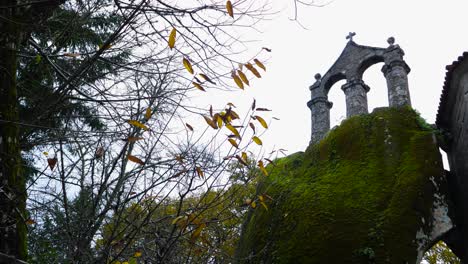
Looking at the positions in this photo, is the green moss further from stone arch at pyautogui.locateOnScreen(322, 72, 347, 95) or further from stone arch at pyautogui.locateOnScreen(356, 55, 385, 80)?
stone arch at pyautogui.locateOnScreen(322, 72, 347, 95)

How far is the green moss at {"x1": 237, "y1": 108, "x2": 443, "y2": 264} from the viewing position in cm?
626

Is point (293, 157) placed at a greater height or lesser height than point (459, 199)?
greater

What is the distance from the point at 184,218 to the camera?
3.18 meters

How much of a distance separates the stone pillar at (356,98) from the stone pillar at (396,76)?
50 centimetres

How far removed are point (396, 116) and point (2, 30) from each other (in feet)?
21.4

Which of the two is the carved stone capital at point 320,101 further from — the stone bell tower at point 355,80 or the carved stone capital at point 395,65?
the carved stone capital at point 395,65

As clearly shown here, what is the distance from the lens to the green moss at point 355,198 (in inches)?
246

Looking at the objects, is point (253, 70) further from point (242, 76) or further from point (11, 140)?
point (11, 140)

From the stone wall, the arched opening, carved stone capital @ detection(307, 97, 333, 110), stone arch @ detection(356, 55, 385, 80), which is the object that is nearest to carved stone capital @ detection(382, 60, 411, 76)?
stone arch @ detection(356, 55, 385, 80)

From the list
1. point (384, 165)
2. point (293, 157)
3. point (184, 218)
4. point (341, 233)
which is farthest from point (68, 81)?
point (293, 157)

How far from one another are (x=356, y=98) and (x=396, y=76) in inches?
34.6

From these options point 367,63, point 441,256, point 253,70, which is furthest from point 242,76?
point 441,256

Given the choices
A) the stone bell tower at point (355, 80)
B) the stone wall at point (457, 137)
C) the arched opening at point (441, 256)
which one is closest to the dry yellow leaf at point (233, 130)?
the stone wall at point (457, 137)

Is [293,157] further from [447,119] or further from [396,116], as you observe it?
[447,119]
